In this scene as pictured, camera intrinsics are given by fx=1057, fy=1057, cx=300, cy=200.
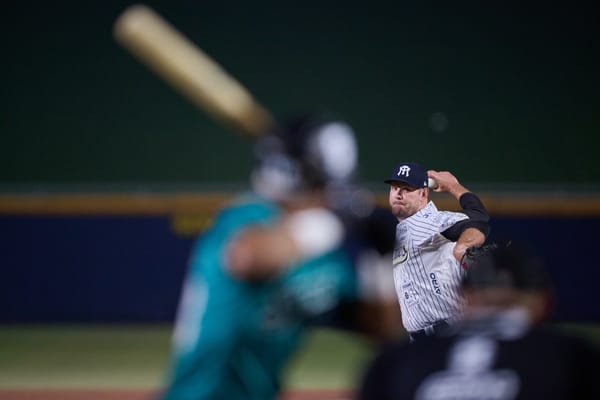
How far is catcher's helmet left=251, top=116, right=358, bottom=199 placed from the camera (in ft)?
9.95

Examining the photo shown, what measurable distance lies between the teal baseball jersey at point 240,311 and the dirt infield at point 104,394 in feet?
18.6

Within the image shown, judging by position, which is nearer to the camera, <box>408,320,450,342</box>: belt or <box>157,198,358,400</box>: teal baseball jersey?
<box>157,198,358,400</box>: teal baseball jersey

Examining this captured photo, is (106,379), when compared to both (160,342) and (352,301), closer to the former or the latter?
(160,342)

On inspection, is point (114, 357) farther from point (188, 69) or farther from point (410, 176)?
point (188, 69)

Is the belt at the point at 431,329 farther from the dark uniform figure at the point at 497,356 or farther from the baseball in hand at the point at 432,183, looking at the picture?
the dark uniform figure at the point at 497,356

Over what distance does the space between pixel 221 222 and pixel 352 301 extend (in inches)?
17.3

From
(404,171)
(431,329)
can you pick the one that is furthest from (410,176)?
(431,329)

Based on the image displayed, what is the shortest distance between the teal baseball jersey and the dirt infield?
5679 millimetres

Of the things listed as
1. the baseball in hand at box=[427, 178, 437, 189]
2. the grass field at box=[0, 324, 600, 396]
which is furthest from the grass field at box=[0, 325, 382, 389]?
the baseball in hand at box=[427, 178, 437, 189]

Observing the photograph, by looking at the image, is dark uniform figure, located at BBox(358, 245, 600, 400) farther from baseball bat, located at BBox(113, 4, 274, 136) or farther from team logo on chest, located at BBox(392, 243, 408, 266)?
team logo on chest, located at BBox(392, 243, 408, 266)

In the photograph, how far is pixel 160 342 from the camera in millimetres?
11938

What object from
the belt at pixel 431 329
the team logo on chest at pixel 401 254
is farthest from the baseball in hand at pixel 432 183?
the belt at pixel 431 329

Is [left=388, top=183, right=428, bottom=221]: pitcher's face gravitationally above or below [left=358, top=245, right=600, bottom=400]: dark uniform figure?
above

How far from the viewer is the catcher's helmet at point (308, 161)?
3031mm
